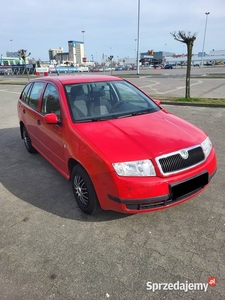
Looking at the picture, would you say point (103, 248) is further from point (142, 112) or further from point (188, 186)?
point (142, 112)

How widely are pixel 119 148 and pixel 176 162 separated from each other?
Answer: 620mm

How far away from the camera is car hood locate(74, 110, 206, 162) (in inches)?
96.0

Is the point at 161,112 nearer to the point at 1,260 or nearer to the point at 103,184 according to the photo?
the point at 103,184

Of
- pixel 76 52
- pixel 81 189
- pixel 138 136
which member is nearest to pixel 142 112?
pixel 138 136

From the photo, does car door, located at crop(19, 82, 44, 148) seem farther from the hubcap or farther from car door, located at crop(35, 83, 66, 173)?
the hubcap

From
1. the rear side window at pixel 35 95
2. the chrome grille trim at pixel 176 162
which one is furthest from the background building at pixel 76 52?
the chrome grille trim at pixel 176 162

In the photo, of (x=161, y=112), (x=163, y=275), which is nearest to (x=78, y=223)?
(x=163, y=275)

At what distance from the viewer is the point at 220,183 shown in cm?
356

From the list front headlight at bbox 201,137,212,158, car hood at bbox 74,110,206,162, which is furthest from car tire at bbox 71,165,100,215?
front headlight at bbox 201,137,212,158

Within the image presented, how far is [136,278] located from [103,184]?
925mm

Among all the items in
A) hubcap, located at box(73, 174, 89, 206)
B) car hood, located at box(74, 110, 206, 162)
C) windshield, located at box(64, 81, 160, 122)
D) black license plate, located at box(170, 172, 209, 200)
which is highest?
windshield, located at box(64, 81, 160, 122)

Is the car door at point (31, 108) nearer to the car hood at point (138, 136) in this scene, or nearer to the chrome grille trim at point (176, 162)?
the car hood at point (138, 136)

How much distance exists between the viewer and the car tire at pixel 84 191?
2.68 meters

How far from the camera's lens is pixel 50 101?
3652mm
